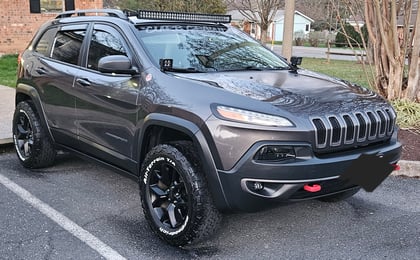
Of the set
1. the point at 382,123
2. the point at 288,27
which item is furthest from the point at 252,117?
the point at 288,27

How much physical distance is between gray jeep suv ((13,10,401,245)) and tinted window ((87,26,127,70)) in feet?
0.04

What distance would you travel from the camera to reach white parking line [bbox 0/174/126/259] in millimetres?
3355

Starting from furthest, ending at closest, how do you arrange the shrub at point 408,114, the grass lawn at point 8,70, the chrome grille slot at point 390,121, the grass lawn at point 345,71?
the grass lawn at point 345,71
the grass lawn at point 8,70
the shrub at point 408,114
the chrome grille slot at point 390,121

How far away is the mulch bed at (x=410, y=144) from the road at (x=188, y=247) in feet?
2.23

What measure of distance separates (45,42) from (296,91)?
308 cm

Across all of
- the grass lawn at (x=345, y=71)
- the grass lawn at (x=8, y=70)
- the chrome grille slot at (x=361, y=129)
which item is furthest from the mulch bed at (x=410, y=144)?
the grass lawn at (x=8, y=70)

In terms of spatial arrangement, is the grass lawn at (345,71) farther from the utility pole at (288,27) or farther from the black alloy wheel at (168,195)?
the black alloy wheel at (168,195)

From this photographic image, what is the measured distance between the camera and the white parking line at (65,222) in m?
3.36

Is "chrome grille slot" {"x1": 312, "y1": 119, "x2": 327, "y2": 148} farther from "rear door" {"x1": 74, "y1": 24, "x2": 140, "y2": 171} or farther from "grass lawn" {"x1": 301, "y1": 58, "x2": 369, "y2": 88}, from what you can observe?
"grass lawn" {"x1": 301, "y1": 58, "x2": 369, "y2": 88}

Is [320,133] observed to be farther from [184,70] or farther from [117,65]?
[117,65]

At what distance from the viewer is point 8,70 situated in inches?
543

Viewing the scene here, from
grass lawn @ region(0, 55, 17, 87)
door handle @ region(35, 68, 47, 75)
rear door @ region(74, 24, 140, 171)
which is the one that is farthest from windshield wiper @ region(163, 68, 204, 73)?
grass lawn @ region(0, 55, 17, 87)

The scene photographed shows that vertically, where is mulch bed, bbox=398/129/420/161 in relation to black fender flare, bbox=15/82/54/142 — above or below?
below

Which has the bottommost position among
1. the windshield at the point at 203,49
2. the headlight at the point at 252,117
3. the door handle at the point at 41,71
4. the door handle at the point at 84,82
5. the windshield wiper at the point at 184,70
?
the headlight at the point at 252,117
